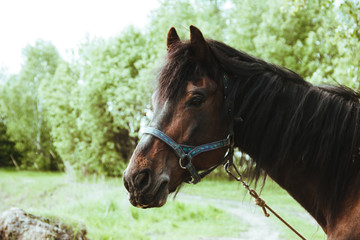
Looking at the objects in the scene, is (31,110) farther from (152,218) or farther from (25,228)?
(25,228)

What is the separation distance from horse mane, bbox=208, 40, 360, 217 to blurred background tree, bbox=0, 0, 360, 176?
885 centimetres

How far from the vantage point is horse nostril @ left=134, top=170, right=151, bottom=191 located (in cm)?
189

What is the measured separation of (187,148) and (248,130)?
474 mm

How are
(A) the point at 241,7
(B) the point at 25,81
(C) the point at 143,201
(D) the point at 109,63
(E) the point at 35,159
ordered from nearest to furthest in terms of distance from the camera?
(C) the point at 143,201 → (A) the point at 241,7 → (D) the point at 109,63 → (E) the point at 35,159 → (B) the point at 25,81

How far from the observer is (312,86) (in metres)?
2.15

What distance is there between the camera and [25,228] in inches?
169

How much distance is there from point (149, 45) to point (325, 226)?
17341mm

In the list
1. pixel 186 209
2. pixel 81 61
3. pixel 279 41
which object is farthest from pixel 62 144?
pixel 279 41

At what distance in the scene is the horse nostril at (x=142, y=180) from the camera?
1.89 metres

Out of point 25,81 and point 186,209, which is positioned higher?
point 25,81

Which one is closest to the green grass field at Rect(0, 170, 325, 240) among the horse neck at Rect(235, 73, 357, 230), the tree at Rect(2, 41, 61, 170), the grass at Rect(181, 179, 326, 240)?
the grass at Rect(181, 179, 326, 240)

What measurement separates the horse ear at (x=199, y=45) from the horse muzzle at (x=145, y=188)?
0.89 meters

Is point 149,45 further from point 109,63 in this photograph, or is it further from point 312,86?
point 312,86

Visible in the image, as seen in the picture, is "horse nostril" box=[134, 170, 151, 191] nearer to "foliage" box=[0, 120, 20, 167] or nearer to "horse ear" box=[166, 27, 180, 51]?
"horse ear" box=[166, 27, 180, 51]
